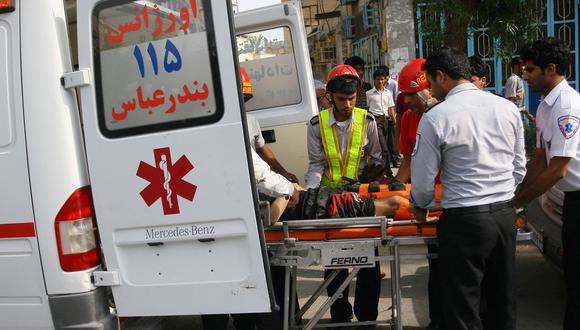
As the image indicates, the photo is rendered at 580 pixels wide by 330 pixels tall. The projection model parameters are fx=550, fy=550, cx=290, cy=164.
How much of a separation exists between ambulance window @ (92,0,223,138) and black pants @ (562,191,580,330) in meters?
1.88

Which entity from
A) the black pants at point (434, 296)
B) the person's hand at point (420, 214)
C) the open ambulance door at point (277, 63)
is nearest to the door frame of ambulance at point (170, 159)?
the person's hand at point (420, 214)

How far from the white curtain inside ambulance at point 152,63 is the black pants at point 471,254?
4.06 feet

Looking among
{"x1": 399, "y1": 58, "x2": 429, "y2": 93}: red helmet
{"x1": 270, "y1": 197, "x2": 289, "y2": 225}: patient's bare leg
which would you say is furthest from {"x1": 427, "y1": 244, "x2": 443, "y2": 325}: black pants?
{"x1": 270, "y1": 197, "x2": 289, "y2": 225}: patient's bare leg

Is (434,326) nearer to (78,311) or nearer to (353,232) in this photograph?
(353,232)

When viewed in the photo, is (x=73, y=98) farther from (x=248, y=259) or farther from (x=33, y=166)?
(x=248, y=259)

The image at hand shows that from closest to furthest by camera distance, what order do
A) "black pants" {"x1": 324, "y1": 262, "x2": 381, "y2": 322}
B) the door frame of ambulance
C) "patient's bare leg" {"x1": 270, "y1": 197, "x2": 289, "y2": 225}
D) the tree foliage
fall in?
1. the door frame of ambulance
2. "patient's bare leg" {"x1": 270, "y1": 197, "x2": 289, "y2": 225}
3. "black pants" {"x1": 324, "y1": 262, "x2": 381, "y2": 322}
4. the tree foliage

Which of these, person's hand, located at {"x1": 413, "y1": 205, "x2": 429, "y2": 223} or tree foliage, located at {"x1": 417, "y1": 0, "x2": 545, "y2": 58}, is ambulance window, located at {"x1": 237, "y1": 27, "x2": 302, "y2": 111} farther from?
tree foliage, located at {"x1": 417, "y1": 0, "x2": 545, "y2": 58}

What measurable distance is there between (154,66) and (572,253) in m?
2.30

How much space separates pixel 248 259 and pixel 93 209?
785 millimetres

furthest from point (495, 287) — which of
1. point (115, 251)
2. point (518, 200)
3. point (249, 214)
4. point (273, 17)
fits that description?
point (273, 17)

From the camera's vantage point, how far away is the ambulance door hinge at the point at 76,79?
8.18 ft

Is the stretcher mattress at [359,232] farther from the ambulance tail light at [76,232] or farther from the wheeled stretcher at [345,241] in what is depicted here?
the ambulance tail light at [76,232]

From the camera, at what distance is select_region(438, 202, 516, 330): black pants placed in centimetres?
254

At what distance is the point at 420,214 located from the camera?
276cm
